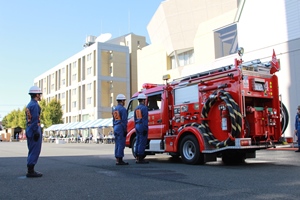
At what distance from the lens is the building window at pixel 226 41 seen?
92.0ft

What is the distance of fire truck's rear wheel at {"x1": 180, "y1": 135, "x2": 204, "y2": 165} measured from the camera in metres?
9.71

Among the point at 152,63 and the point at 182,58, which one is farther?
the point at 152,63

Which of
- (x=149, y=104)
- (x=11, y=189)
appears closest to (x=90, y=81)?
(x=149, y=104)

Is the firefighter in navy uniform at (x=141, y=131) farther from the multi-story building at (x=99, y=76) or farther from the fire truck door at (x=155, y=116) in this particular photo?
the multi-story building at (x=99, y=76)

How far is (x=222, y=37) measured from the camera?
3016cm

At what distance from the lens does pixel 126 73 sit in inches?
2771

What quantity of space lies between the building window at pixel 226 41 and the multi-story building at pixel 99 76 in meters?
38.4

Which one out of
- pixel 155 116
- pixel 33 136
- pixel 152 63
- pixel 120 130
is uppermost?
pixel 152 63

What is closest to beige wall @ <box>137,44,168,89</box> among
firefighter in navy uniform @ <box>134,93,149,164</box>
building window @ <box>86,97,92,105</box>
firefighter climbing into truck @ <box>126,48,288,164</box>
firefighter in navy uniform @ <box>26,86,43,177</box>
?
building window @ <box>86,97,92,105</box>

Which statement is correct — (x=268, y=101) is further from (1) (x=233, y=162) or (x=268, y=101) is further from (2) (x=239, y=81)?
(1) (x=233, y=162)

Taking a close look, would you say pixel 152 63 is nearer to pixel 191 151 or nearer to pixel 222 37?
pixel 222 37

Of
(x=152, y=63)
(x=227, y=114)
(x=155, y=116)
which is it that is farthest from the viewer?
(x=152, y=63)

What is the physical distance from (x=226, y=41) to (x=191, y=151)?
2129 centimetres

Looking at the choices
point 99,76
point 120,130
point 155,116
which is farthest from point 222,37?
point 99,76
